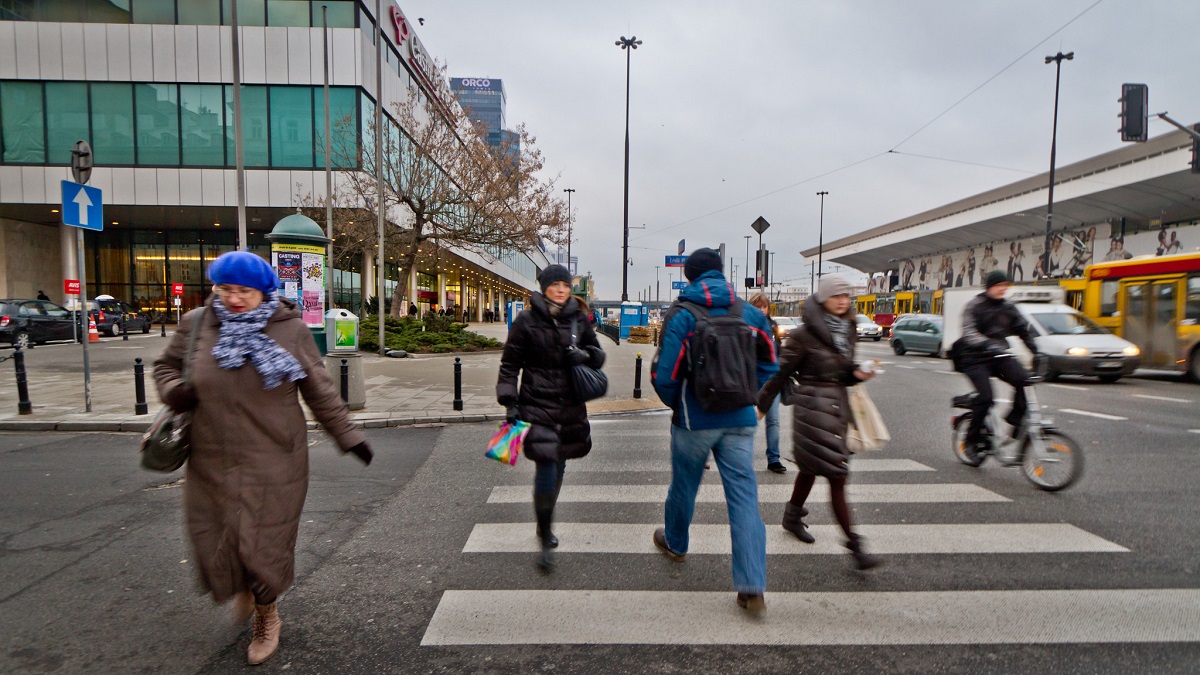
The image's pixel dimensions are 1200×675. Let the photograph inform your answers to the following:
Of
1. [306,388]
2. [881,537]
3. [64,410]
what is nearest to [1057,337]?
[881,537]

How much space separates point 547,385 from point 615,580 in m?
1.22

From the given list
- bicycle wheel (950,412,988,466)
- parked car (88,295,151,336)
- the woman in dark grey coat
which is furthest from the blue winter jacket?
parked car (88,295,151,336)

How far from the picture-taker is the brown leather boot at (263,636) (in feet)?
9.20

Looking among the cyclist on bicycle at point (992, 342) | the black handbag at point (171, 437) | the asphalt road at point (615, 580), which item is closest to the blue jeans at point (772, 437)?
the asphalt road at point (615, 580)

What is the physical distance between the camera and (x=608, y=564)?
3.88 metres

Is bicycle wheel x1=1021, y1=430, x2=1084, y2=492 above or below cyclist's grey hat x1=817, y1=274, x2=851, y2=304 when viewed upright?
below

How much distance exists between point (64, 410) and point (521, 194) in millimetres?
16791

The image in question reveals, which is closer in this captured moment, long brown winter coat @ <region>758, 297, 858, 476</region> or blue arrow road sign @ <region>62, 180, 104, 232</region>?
long brown winter coat @ <region>758, 297, 858, 476</region>

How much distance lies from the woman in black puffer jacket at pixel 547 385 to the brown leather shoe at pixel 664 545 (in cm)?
A: 70

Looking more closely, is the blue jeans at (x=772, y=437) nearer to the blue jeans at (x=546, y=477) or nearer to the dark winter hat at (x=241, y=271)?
the blue jeans at (x=546, y=477)

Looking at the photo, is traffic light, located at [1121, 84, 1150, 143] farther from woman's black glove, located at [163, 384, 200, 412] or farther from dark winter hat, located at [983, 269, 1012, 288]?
woman's black glove, located at [163, 384, 200, 412]

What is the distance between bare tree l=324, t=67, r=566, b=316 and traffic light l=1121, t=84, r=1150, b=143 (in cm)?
1682

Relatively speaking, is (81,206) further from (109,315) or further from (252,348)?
(109,315)

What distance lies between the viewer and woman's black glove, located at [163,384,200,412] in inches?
105
